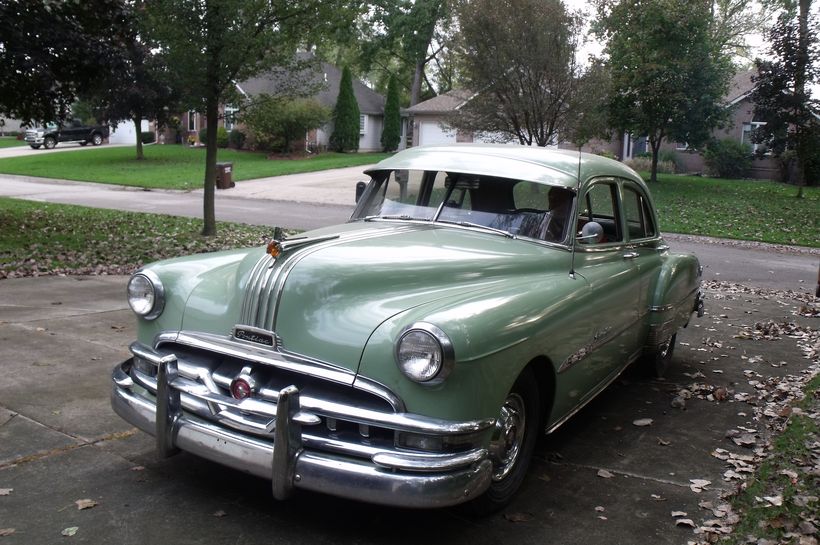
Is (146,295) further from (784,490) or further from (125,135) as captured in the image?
(125,135)

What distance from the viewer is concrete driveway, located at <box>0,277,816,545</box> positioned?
3.65 metres

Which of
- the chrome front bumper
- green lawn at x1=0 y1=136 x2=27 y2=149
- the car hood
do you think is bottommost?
the chrome front bumper

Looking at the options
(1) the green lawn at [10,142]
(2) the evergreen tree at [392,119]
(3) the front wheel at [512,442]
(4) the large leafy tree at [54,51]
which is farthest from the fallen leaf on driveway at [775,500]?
(1) the green lawn at [10,142]

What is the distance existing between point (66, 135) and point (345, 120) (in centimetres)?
1782

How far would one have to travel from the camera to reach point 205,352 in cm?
394

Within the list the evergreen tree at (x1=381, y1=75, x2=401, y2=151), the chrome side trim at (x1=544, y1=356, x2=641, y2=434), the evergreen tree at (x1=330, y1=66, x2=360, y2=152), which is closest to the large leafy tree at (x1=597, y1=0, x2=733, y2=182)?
the evergreen tree at (x1=330, y1=66, x2=360, y2=152)

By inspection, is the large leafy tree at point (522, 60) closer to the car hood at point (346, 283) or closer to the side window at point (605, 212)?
the side window at point (605, 212)

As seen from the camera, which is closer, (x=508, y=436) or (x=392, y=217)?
(x=508, y=436)

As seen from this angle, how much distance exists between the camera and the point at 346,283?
3.81 metres

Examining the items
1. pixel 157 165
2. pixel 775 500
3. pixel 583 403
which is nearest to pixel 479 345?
pixel 583 403

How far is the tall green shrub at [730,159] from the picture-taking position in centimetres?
3453

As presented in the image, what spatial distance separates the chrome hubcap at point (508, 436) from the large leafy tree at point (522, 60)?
17.1m

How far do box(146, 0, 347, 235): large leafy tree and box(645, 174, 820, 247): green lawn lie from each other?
34.0 ft

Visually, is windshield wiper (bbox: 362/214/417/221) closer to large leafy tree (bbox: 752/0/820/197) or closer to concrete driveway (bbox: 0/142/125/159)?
large leafy tree (bbox: 752/0/820/197)
